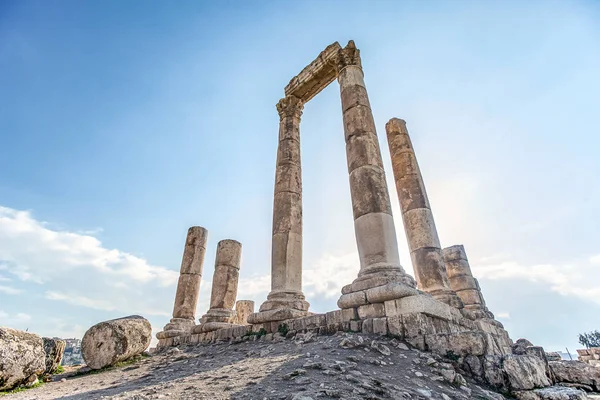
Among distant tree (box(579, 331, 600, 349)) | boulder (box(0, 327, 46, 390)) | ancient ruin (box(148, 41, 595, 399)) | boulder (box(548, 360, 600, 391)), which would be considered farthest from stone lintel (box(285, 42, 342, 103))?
distant tree (box(579, 331, 600, 349))

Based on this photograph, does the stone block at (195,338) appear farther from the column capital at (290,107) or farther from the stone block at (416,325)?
the column capital at (290,107)

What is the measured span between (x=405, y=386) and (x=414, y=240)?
22.4ft

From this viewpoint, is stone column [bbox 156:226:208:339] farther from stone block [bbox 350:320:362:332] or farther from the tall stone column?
stone block [bbox 350:320:362:332]

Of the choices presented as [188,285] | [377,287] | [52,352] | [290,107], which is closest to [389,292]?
[377,287]

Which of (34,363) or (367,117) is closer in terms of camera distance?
(34,363)

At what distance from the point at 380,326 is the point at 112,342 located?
604 centimetres

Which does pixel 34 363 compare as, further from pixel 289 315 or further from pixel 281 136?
pixel 281 136

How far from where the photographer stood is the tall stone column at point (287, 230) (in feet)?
28.7

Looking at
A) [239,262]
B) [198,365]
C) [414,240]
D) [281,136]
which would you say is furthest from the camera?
[239,262]

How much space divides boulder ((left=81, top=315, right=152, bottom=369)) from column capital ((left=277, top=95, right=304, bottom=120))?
8304mm

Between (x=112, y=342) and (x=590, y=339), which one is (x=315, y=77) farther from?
(x=590, y=339)

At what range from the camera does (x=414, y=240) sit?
10133 mm

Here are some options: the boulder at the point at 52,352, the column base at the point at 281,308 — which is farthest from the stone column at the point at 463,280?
the boulder at the point at 52,352

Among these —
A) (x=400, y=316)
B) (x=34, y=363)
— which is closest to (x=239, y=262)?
(x=34, y=363)
